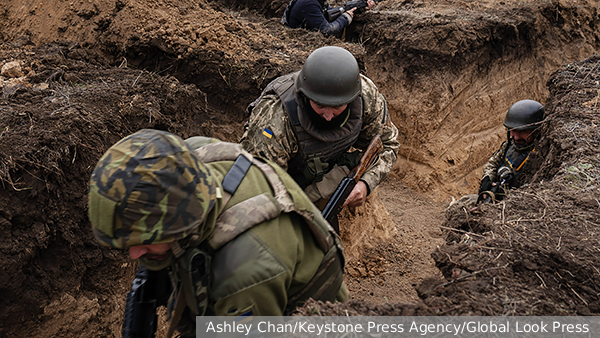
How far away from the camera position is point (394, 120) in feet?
25.1

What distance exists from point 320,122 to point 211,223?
1.88 m

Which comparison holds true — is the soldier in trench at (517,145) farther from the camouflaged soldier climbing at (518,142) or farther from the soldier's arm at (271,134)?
the soldier's arm at (271,134)

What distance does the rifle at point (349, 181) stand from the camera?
11.8 ft

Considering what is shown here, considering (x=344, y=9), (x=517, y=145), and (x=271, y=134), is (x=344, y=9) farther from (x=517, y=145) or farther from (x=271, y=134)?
(x=271, y=134)

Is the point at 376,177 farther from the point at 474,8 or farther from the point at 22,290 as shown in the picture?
the point at 474,8

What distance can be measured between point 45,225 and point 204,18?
3356mm

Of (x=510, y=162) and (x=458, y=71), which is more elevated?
(x=458, y=71)

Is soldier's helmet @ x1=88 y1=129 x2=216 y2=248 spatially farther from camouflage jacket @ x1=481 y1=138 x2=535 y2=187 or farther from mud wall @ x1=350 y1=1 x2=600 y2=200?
mud wall @ x1=350 y1=1 x2=600 y2=200

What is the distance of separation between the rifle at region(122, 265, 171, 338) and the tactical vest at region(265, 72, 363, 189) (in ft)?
5.33

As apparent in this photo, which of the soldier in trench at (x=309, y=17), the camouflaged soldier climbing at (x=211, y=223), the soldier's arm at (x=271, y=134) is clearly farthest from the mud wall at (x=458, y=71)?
the camouflaged soldier climbing at (x=211, y=223)

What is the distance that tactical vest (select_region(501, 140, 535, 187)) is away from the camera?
4.85 m

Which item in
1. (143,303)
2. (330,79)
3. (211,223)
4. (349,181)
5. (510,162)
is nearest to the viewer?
(211,223)

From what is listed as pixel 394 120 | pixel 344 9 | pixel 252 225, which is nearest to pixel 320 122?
pixel 252 225

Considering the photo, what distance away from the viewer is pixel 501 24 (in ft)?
24.2
